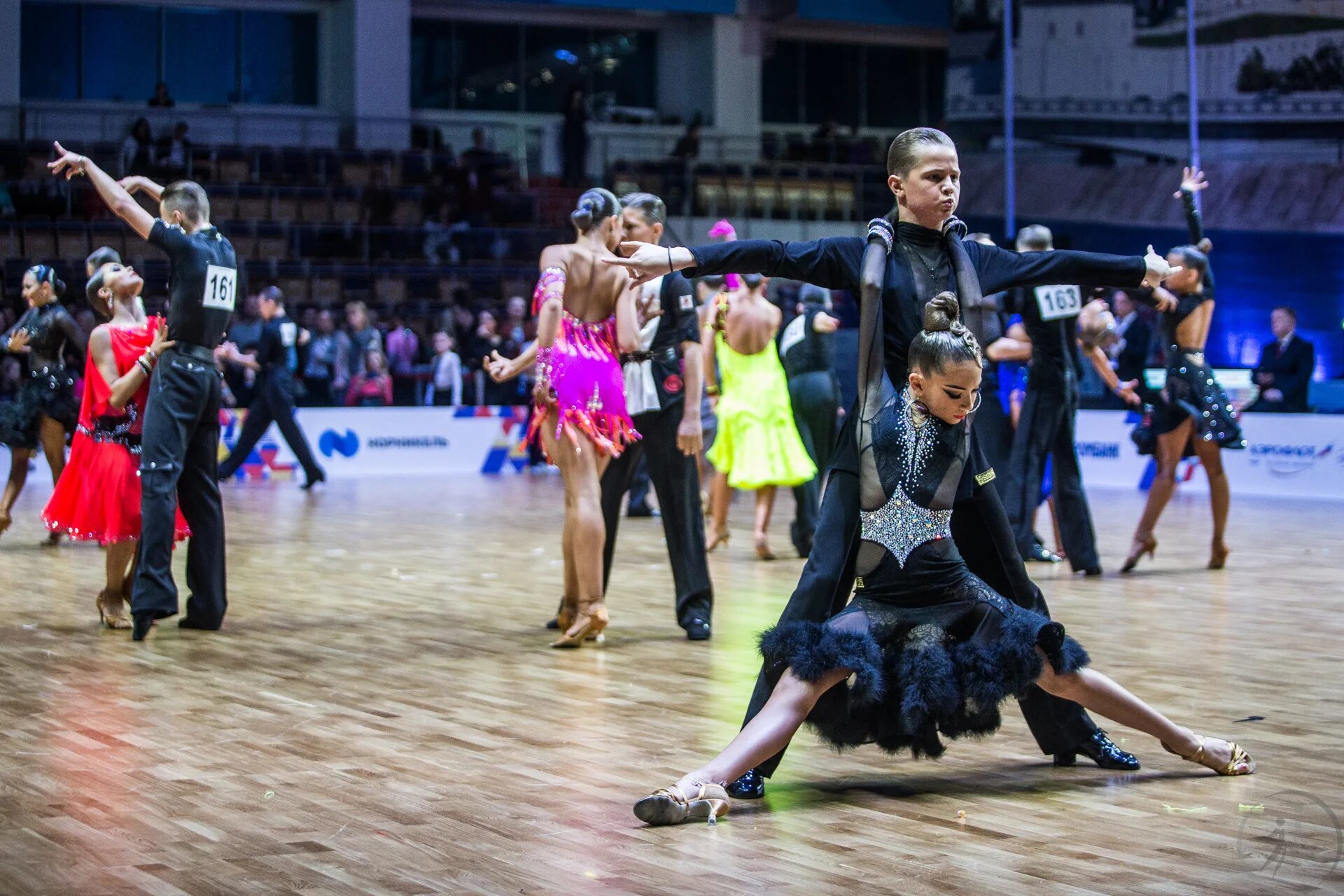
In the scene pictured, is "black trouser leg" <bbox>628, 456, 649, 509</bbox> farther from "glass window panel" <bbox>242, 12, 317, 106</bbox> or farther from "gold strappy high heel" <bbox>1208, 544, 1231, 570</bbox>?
"glass window panel" <bbox>242, 12, 317, 106</bbox>

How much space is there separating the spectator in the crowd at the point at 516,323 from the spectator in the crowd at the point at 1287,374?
8.07 meters

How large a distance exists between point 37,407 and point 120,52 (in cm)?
1398

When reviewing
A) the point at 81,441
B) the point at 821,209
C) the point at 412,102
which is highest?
the point at 412,102

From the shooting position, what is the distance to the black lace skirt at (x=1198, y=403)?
928 centimetres

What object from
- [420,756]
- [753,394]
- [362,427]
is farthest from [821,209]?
[420,756]

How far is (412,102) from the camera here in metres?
25.0

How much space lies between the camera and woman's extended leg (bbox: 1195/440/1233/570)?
30.8 ft

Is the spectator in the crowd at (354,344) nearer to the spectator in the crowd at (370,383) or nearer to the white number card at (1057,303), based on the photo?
the spectator in the crowd at (370,383)

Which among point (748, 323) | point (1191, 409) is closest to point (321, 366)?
point (748, 323)

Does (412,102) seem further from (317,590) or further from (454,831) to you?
(454,831)

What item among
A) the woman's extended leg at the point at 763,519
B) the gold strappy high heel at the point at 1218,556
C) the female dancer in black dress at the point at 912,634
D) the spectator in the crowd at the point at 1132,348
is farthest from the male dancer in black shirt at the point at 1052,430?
the spectator in the crowd at the point at 1132,348

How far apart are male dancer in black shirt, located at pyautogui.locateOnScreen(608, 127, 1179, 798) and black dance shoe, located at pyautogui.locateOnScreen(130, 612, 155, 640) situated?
356 centimetres

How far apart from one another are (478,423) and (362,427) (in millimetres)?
1349

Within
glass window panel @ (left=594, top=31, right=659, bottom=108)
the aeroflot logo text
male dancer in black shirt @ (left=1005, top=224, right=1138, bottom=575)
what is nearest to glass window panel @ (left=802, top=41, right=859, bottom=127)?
glass window panel @ (left=594, top=31, right=659, bottom=108)
